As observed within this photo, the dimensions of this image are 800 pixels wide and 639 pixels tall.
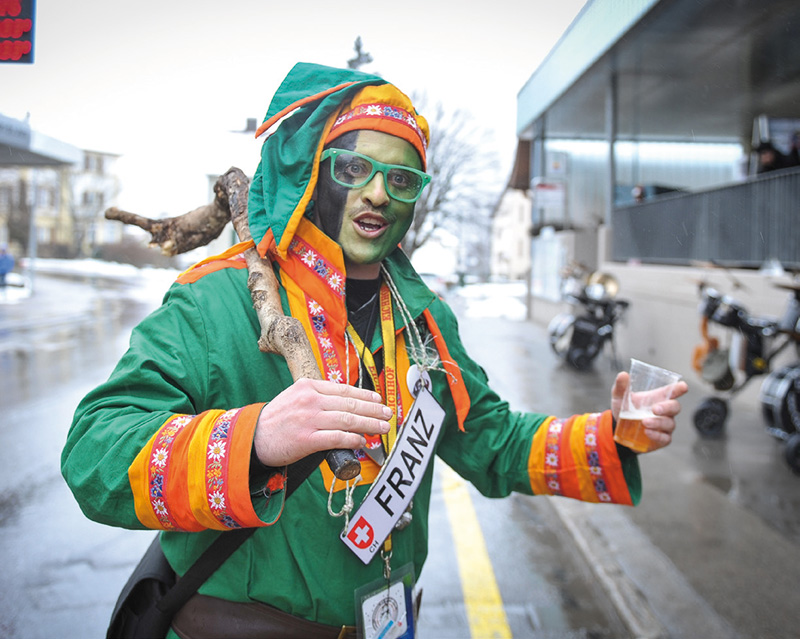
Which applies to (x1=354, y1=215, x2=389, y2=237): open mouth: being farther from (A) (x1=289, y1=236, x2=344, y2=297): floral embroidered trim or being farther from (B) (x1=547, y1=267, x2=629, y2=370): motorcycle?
(B) (x1=547, y1=267, x2=629, y2=370): motorcycle

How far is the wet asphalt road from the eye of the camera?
3090mm

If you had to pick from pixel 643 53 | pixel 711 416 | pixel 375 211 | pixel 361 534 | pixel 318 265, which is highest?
pixel 643 53

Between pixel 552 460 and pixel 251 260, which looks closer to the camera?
pixel 251 260

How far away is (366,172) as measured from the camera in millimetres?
1491

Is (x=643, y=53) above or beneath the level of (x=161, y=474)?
above

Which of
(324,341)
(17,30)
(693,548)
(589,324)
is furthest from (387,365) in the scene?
(589,324)

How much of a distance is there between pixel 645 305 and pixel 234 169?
9.23 meters

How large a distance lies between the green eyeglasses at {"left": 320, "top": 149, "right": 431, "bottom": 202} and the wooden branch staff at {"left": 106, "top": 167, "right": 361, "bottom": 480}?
24cm

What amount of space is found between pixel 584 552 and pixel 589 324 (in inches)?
218

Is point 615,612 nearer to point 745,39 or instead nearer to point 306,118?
point 306,118

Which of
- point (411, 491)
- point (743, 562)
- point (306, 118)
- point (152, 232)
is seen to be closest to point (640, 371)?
point (411, 491)

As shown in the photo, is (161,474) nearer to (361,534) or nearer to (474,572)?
(361,534)

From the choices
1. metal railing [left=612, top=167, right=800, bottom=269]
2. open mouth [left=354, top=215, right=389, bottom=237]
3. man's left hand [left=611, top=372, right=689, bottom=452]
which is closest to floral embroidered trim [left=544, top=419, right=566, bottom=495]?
man's left hand [left=611, top=372, right=689, bottom=452]

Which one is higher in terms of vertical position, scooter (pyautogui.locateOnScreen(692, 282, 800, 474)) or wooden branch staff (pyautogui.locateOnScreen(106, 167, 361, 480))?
wooden branch staff (pyautogui.locateOnScreen(106, 167, 361, 480))
